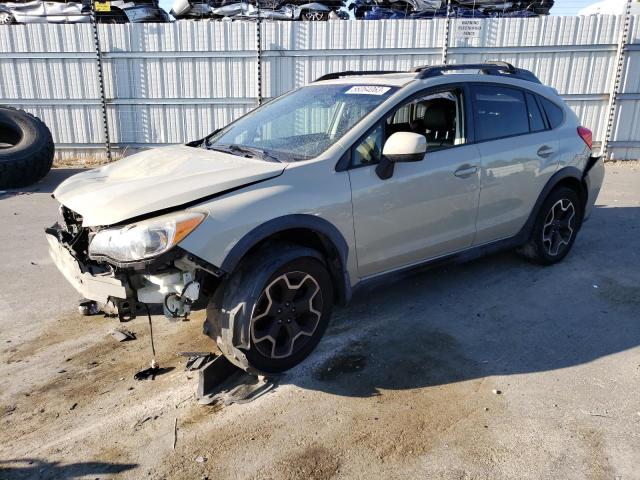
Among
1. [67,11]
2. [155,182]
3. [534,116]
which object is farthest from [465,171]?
[67,11]

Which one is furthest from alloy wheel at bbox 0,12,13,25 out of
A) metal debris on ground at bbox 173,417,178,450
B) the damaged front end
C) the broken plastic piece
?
metal debris on ground at bbox 173,417,178,450

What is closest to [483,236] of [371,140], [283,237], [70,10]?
[371,140]

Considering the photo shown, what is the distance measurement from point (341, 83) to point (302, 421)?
8.44 feet

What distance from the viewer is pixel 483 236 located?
14.1ft

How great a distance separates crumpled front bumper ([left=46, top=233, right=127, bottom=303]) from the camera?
9.25 feet

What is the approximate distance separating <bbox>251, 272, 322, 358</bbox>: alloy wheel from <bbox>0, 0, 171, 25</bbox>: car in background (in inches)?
514

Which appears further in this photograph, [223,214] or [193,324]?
[193,324]

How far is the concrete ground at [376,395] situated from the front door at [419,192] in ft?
1.95

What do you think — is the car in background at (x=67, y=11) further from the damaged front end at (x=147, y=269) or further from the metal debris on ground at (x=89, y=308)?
the damaged front end at (x=147, y=269)

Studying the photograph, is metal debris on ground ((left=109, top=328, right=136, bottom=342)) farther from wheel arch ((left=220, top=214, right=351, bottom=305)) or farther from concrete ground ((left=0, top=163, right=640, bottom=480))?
wheel arch ((left=220, top=214, right=351, bottom=305))

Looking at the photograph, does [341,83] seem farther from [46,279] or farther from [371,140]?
[46,279]

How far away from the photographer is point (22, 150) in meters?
8.73

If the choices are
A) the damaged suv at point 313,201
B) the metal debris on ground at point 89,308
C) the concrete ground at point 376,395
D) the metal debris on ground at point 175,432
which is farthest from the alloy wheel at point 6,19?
the metal debris on ground at point 175,432

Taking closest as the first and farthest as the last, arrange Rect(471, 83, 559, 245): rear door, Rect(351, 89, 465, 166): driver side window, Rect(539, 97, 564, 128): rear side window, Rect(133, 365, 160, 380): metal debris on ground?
Rect(133, 365, 160, 380): metal debris on ground < Rect(351, 89, 465, 166): driver side window < Rect(471, 83, 559, 245): rear door < Rect(539, 97, 564, 128): rear side window
